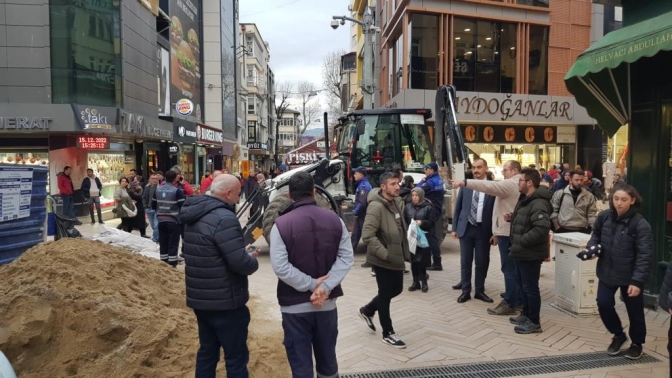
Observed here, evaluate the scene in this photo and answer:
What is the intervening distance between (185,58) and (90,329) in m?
30.0

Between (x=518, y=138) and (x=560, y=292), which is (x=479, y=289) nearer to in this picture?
(x=560, y=292)

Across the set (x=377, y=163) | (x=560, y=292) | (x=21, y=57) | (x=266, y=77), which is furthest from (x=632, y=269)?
(x=266, y=77)

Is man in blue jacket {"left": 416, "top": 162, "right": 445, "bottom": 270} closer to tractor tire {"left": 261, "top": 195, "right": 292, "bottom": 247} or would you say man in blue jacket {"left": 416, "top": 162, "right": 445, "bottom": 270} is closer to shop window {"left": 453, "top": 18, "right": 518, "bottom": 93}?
tractor tire {"left": 261, "top": 195, "right": 292, "bottom": 247}

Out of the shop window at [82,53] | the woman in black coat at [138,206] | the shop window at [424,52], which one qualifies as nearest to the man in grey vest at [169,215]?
the woman in black coat at [138,206]

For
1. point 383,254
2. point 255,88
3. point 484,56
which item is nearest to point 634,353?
point 383,254

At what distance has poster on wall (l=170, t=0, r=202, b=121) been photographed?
95.9ft

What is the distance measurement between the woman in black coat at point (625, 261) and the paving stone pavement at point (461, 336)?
0.32 meters

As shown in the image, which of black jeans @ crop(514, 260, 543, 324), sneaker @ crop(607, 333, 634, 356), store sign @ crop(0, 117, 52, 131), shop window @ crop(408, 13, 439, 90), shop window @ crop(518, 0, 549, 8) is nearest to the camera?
sneaker @ crop(607, 333, 634, 356)

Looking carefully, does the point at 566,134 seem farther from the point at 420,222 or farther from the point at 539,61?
the point at 420,222

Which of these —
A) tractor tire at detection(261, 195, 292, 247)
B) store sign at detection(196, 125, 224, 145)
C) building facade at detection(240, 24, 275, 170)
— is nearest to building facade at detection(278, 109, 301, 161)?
building facade at detection(240, 24, 275, 170)

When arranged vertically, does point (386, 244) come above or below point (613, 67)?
below

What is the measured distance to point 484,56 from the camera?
2109cm

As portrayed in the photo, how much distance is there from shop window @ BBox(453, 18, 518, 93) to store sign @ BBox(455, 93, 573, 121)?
0.48 meters

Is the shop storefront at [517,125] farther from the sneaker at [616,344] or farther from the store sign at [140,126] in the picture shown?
the sneaker at [616,344]
